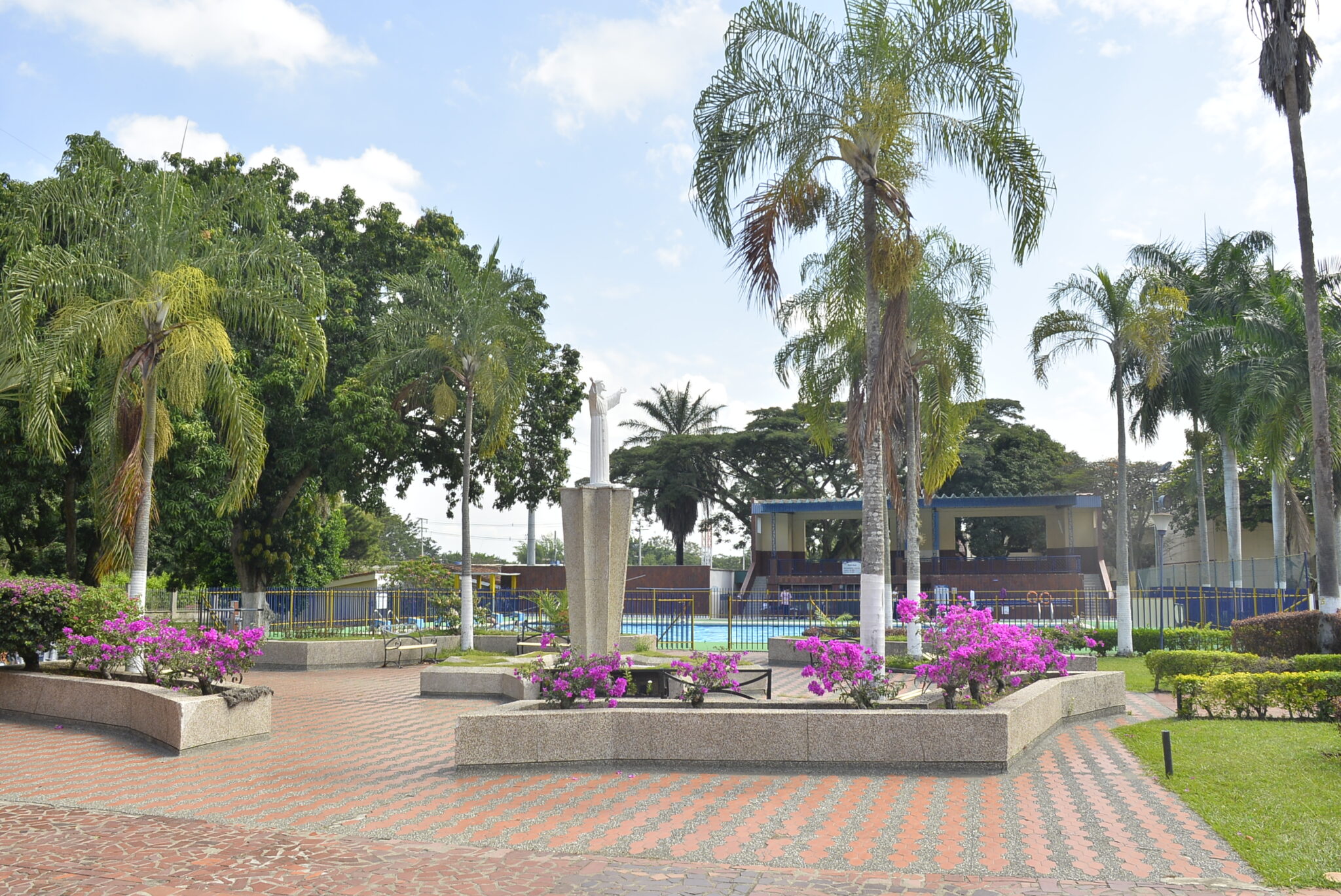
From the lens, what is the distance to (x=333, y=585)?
38.2 meters

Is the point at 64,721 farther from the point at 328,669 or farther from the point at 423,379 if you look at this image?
the point at 423,379

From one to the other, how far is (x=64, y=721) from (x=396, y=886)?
786cm

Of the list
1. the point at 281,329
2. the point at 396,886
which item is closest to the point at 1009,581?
the point at 281,329

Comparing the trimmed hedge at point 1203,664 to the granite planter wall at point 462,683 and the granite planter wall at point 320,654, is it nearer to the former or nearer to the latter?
the granite planter wall at point 462,683

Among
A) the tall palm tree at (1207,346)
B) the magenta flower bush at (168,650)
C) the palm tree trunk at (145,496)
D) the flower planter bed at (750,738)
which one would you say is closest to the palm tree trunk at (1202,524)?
the tall palm tree at (1207,346)

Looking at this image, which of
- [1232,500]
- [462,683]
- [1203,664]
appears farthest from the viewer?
[1232,500]

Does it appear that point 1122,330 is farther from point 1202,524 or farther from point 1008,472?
point 1008,472

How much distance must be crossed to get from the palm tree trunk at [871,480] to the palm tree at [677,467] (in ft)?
129

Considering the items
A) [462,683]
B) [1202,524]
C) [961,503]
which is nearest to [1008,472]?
[961,503]

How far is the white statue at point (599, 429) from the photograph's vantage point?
40.2 feet

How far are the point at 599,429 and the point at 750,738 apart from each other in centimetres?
495

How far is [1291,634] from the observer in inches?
618

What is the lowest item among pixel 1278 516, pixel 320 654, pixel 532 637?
pixel 320 654

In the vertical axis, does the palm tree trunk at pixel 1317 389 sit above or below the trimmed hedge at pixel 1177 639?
above
